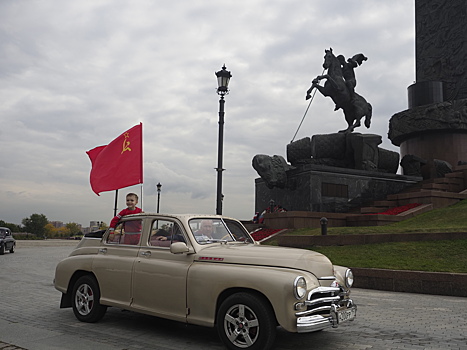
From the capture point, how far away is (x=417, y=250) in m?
11.4

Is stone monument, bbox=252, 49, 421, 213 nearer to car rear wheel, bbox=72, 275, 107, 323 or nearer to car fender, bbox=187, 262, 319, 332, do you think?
car rear wheel, bbox=72, 275, 107, 323

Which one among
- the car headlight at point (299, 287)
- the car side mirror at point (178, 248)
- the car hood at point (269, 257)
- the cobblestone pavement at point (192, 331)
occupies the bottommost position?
the cobblestone pavement at point (192, 331)

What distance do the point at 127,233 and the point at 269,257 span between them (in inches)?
94.5

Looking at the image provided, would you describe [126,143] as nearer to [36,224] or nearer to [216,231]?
[216,231]

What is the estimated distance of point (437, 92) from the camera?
104 feet

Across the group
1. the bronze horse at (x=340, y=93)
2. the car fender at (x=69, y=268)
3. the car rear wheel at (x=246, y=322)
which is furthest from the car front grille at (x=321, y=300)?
the bronze horse at (x=340, y=93)

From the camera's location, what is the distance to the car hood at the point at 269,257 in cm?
491

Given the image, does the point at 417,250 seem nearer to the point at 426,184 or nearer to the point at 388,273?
the point at 388,273

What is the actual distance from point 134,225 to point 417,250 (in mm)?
7992

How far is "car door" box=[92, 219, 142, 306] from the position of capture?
6.04 meters

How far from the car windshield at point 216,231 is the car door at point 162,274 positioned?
0.70ft

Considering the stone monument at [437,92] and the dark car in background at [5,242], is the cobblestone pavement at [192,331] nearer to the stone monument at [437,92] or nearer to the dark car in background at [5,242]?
the dark car in background at [5,242]

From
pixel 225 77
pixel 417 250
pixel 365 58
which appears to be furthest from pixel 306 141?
pixel 417 250

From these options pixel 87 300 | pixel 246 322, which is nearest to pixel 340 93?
pixel 87 300
